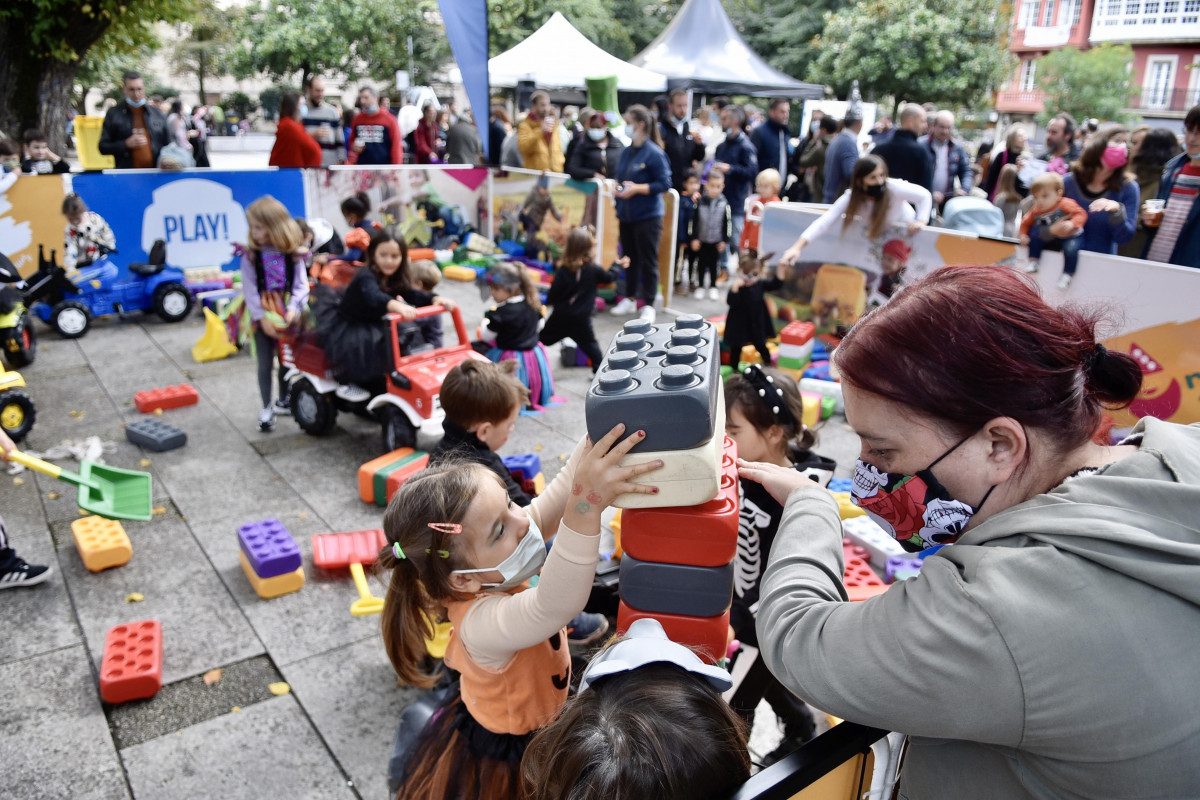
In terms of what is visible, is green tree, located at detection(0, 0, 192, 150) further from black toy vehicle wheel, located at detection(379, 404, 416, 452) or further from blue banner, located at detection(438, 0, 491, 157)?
black toy vehicle wheel, located at detection(379, 404, 416, 452)

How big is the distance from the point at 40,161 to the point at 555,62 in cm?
940

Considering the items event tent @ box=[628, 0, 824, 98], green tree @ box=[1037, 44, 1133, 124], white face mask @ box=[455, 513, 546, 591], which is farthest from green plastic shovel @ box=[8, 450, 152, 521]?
green tree @ box=[1037, 44, 1133, 124]

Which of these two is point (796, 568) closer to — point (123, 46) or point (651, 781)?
point (651, 781)

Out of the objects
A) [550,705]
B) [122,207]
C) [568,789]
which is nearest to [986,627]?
[568,789]

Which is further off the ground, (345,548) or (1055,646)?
(1055,646)

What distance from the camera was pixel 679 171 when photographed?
34.4 ft

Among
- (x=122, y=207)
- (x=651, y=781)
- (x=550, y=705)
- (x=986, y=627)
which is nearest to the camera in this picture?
(x=986, y=627)

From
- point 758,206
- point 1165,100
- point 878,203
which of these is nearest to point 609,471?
point 878,203

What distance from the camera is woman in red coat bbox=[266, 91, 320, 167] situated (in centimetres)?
1008

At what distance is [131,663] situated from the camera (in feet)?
11.1

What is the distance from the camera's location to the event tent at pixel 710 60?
19.2 m

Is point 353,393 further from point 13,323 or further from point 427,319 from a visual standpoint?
point 13,323

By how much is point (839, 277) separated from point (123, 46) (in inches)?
445

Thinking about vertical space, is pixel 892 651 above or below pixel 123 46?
below
